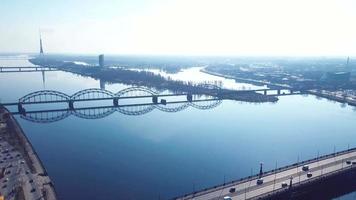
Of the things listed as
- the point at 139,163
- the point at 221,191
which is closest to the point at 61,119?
the point at 139,163

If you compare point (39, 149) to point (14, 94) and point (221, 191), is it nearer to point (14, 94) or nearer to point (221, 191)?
point (221, 191)

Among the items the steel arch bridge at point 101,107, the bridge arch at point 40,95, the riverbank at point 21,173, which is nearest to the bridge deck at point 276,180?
the riverbank at point 21,173

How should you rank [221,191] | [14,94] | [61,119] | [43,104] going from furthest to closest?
[14,94] < [43,104] < [61,119] < [221,191]

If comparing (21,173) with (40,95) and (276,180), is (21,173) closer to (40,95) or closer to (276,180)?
(276,180)

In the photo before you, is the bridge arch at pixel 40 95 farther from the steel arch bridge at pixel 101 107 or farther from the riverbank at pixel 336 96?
the riverbank at pixel 336 96

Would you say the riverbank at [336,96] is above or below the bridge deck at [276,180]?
below

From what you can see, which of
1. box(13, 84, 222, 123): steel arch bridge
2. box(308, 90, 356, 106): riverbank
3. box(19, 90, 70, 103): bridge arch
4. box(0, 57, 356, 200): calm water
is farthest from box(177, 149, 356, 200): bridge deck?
box(308, 90, 356, 106): riverbank
